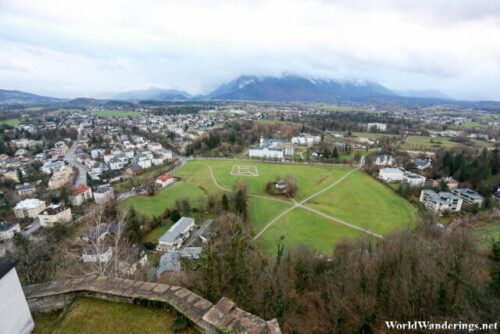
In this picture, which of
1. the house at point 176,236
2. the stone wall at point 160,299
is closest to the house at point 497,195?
the house at point 176,236

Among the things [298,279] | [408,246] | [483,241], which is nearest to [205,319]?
[298,279]

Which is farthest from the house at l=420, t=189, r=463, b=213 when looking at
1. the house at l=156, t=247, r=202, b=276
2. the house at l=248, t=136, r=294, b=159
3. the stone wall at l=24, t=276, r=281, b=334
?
the stone wall at l=24, t=276, r=281, b=334

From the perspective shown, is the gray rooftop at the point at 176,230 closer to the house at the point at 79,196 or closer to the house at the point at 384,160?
the house at the point at 79,196

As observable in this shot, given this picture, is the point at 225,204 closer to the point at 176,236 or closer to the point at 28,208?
the point at 176,236

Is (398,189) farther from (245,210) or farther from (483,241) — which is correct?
(245,210)

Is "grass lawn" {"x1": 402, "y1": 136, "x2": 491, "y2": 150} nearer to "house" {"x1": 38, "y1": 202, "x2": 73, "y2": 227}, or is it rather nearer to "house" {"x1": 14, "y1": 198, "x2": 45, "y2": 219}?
"house" {"x1": 38, "y1": 202, "x2": 73, "y2": 227}
